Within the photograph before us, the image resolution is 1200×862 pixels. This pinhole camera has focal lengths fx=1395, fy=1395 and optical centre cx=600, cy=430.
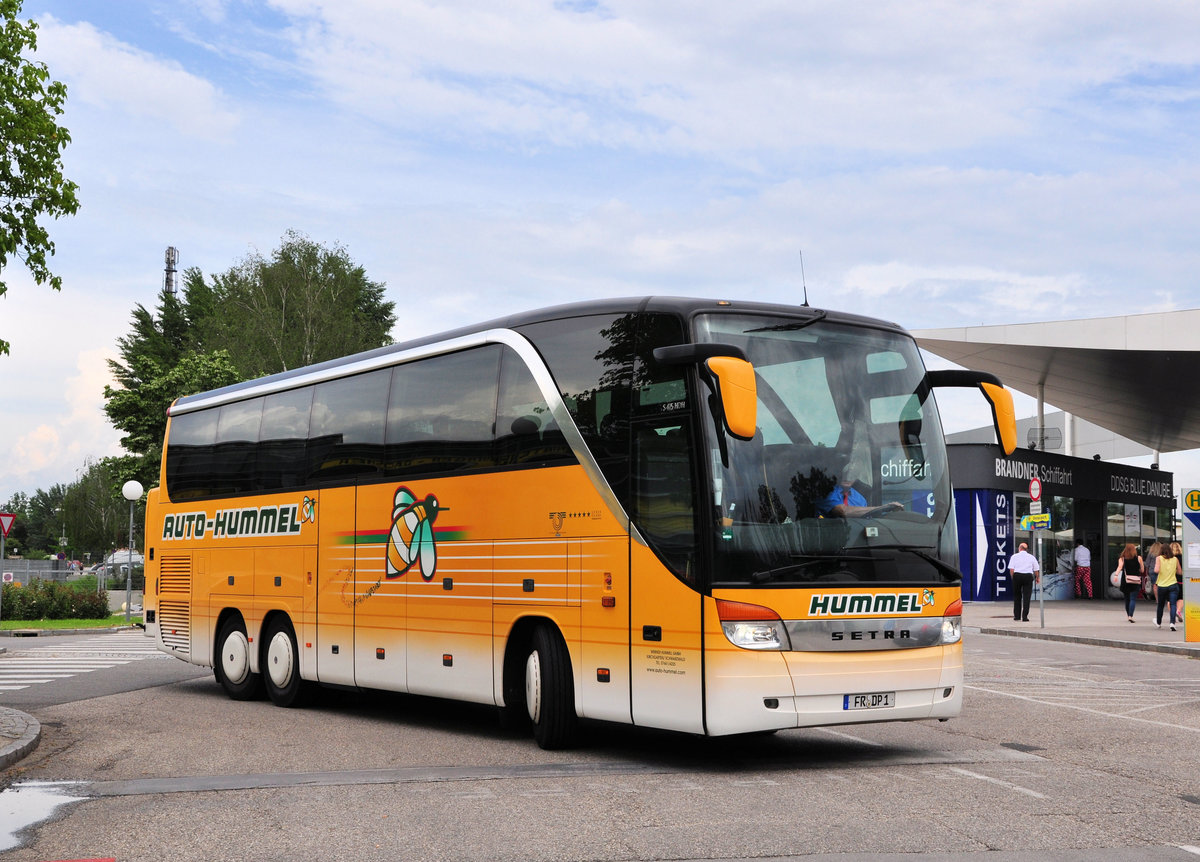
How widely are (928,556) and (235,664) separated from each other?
8.97 meters

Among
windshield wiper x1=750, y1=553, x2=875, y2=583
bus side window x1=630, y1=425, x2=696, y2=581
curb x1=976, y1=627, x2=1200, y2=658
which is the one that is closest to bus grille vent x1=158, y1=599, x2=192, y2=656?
bus side window x1=630, y1=425, x2=696, y2=581

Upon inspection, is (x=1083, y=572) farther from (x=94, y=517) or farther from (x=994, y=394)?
(x=94, y=517)

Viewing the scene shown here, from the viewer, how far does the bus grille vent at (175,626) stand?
1719 cm

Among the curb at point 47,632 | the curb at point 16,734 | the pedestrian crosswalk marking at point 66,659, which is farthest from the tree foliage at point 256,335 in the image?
the curb at point 16,734

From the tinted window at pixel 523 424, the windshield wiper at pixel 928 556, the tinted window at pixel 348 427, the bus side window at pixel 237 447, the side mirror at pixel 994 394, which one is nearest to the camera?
the windshield wiper at pixel 928 556

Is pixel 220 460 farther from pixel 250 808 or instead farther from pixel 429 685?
pixel 250 808

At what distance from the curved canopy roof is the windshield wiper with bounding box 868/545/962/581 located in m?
26.0

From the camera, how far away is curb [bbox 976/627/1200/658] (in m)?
22.4

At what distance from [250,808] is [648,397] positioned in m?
3.92

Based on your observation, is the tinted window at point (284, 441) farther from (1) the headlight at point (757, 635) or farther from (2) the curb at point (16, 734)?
(1) the headlight at point (757, 635)

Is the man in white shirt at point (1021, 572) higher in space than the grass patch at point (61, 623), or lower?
higher

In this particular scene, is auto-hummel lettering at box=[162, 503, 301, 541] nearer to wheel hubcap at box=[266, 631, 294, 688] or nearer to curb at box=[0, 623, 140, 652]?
wheel hubcap at box=[266, 631, 294, 688]

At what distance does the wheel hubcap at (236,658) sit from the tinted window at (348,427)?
259 centimetres

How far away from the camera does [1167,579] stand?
1113 inches
